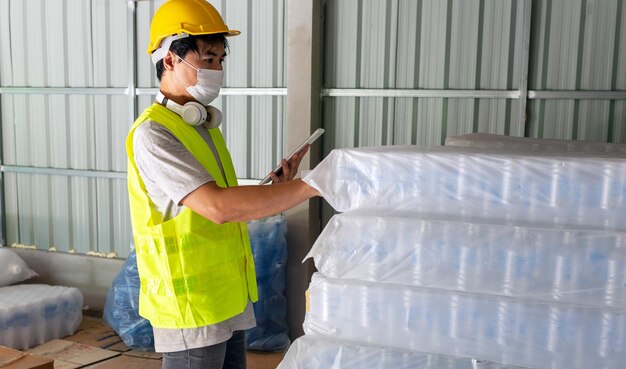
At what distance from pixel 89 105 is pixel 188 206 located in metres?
3.70

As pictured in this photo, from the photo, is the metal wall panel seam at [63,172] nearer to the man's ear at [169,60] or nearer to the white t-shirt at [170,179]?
the man's ear at [169,60]

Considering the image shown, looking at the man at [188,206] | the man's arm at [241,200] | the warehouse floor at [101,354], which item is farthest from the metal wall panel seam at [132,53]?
the man's arm at [241,200]

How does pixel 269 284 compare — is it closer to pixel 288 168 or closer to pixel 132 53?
pixel 132 53

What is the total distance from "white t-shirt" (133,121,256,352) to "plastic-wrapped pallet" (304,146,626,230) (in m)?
0.37

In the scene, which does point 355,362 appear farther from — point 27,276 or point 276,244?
point 27,276

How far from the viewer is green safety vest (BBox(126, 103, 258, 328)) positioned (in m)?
1.90

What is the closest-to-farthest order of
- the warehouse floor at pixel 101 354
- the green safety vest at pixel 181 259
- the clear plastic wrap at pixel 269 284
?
the green safety vest at pixel 181 259
the warehouse floor at pixel 101 354
the clear plastic wrap at pixel 269 284

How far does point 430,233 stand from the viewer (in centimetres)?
149

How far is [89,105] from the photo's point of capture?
518 cm

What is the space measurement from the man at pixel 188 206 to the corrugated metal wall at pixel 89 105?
2.44 meters

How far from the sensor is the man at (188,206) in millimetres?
1791

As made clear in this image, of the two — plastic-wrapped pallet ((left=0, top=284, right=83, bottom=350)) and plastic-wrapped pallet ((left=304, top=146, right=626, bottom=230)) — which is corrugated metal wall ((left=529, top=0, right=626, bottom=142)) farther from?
plastic-wrapped pallet ((left=0, top=284, right=83, bottom=350))

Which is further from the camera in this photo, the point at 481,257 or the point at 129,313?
the point at 129,313

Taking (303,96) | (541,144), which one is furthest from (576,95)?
(303,96)
